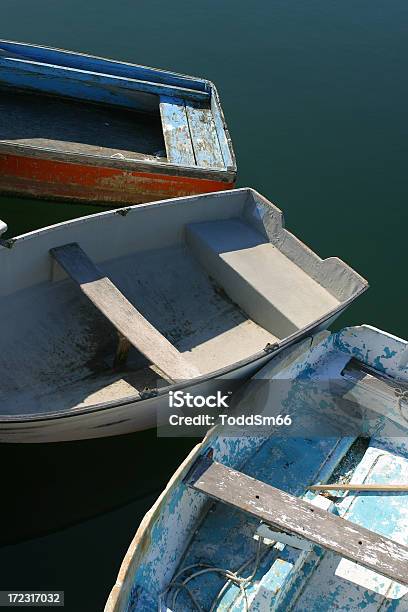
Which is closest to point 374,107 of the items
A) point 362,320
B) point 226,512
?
point 362,320

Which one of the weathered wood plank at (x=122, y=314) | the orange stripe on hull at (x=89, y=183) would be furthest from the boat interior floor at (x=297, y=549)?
the orange stripe on hull at (x=89, y=183)

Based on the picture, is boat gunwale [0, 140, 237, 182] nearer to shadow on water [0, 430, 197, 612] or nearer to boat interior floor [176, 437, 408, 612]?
shadow on water [0, 430, 197, 612]

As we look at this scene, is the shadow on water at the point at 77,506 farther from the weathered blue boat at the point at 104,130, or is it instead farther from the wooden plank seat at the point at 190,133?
the wooden plank seat at the point at 190,133

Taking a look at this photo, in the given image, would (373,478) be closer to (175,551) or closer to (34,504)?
(175,551)

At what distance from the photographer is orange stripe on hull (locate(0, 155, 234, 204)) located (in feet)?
28.9

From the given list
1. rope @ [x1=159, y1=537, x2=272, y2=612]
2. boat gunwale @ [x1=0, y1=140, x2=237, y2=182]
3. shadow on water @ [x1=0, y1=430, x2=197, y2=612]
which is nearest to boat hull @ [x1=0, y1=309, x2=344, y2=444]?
shadow on water @ [x1=0, y1=430, x2=197, y2=612]

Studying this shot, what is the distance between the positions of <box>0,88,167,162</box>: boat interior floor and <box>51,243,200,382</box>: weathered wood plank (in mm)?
2844

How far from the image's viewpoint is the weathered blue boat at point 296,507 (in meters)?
5.28

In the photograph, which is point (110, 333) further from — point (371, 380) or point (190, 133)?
point (190, 133)

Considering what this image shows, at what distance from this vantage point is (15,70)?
10.2 metres

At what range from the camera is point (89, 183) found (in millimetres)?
8969

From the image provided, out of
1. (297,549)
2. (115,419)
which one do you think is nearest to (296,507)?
(297,549)

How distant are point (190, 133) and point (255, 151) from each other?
1.90 m

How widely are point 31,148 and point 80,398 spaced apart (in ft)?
11.2
